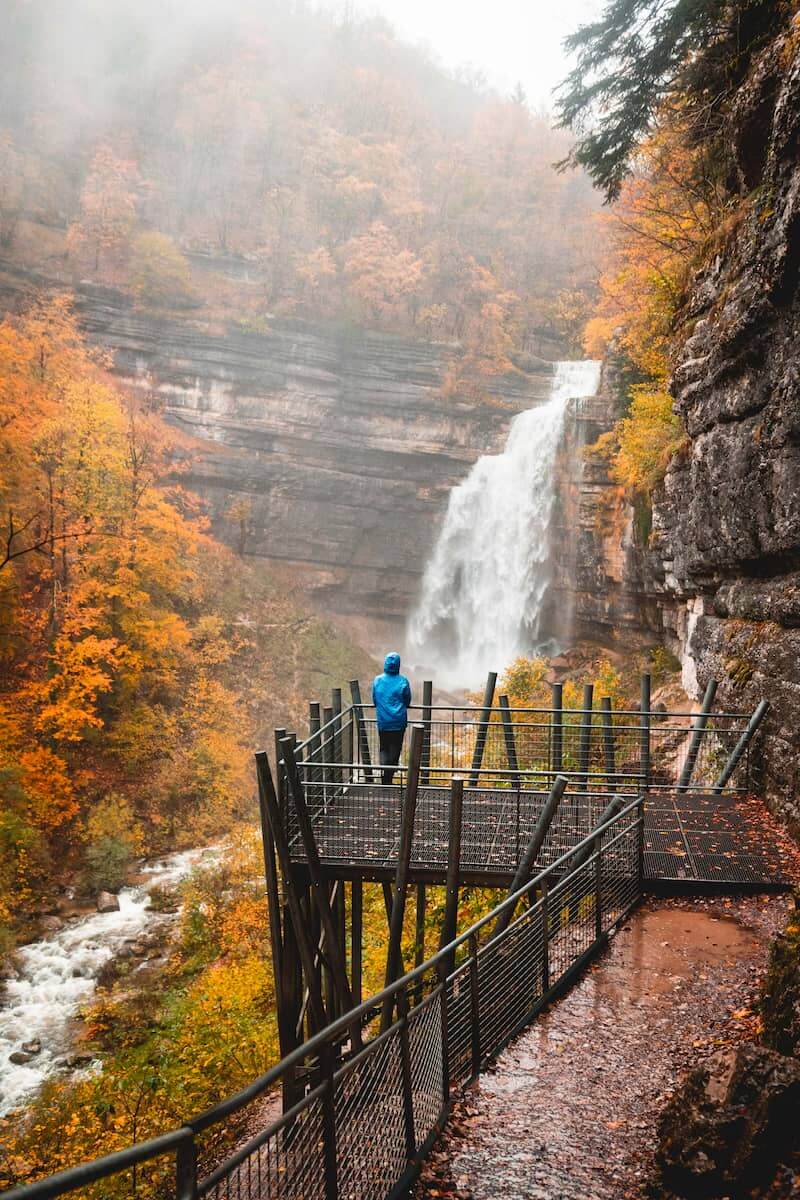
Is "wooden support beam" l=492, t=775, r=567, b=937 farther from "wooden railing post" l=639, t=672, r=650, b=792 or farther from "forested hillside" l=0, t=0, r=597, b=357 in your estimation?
"forested hillside" l=0, t=0, r=597, b=357

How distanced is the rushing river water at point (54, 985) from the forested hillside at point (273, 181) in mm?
29917

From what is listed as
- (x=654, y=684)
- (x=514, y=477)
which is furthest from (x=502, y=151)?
(x=654, y=684)

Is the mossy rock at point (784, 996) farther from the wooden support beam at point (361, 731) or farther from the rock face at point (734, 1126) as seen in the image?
the wooden support beam at point (361, 731)

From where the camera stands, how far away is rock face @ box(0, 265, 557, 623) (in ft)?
124

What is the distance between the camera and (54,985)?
15.6m

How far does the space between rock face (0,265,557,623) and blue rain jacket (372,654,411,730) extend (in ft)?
94.3

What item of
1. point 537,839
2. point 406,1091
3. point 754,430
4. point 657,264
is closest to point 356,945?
point 537,839

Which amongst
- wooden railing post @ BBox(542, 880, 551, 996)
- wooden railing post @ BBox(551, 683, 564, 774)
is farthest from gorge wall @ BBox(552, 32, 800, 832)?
wooden railing post @ BBox(542, 880, 551, 996)

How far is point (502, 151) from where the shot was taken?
182 ft

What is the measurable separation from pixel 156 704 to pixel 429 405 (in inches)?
807

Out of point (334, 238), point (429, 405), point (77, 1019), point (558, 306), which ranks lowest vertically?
point (77, 1019)

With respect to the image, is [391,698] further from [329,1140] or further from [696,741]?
[329,1140]

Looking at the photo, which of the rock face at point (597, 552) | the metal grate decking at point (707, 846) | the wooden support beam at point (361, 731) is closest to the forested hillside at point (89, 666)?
the wooden support beam at point (361, 731)

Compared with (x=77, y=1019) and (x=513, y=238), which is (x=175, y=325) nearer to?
(x=513, y=238)
